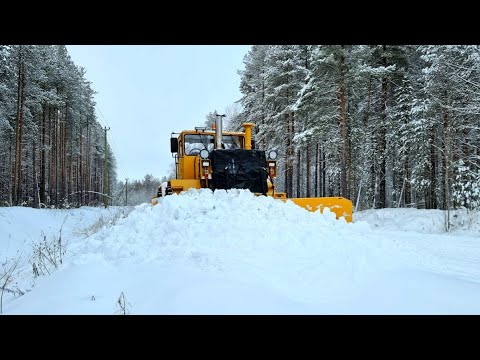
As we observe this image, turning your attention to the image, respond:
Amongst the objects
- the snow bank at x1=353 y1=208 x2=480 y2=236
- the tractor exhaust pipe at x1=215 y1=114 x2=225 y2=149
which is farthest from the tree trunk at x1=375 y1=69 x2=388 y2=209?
the tractor exhaust pipe at x1=215 y1=114 x2=225 y2=149

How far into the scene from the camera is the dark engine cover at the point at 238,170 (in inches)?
367

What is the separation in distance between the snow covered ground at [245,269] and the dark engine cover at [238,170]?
215 centimetres

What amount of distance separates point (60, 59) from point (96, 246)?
32872mm

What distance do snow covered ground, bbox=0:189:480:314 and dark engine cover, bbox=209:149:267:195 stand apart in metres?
2.15

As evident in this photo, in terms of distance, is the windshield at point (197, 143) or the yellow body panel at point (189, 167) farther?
the windshield at point (197, 143)

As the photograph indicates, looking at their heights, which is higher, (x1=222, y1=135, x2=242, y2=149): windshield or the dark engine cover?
(x1=222, y1=135, x2=242, y2=149): windshield

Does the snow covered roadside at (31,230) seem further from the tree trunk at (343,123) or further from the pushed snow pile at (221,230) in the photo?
the tree trunk at (343,123)

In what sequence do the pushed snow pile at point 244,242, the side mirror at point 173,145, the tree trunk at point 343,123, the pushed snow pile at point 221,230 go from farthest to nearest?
the tree trunk at point 343,123
the side mirror at point 173,145
the pushed snow pile at point 221,230
the pushed snow pile at point 244,242

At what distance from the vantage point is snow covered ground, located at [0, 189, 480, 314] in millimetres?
3010

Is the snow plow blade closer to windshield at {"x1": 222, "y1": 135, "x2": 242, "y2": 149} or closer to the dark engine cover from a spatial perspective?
the dark engine cover

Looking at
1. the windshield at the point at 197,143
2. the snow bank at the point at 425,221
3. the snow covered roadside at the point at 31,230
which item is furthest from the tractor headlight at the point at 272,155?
the snow bank at the point at 425,221

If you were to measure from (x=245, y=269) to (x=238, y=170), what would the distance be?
572 centimetres
